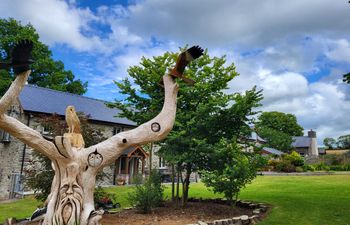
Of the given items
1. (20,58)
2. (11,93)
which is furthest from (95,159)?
(20,58)

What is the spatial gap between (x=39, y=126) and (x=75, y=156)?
53.0 feet

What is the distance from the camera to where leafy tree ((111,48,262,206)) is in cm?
973

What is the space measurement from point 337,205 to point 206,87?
5.90m

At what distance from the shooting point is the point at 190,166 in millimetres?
10562

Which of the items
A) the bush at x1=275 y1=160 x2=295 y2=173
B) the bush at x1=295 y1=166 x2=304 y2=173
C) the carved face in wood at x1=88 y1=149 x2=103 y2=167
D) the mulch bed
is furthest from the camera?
the bush at x1=275 y1=160 x2=295 y2=173

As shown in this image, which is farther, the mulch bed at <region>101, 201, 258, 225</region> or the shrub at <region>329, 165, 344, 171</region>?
the shrub at <region>329, 165, 344, 171</region>

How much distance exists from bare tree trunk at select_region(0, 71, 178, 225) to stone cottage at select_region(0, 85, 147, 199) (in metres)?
9.78

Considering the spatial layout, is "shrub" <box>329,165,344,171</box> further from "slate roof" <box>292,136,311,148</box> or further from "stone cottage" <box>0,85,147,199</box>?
"slate roof" <box>292,136,311,148</box>

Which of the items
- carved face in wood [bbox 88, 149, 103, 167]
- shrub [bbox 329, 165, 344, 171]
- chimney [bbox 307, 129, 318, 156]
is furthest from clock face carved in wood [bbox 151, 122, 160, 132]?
chimney [bbox 307, 129, 318, 156]

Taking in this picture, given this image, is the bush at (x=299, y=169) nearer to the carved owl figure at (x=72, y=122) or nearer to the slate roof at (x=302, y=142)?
the slate roof at (x=302, y=142)

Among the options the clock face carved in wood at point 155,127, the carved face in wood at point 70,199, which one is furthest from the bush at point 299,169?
the carved face in wood at point 70,199

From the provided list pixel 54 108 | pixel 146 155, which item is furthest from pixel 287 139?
pixel 54 108

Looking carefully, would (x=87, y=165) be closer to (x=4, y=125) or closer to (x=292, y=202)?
(x=4, y=125)

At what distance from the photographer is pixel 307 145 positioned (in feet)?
187
